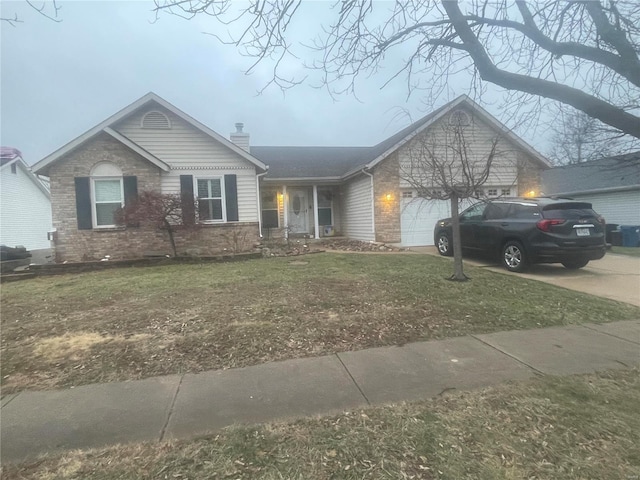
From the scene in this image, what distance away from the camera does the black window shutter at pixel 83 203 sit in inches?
471

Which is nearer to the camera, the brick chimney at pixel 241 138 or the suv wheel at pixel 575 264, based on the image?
the suv wheel at pixel 575 264

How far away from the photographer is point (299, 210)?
18.3 m

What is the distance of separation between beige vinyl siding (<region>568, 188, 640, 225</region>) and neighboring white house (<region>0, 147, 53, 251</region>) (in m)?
31.8

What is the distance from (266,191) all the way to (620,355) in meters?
15.4

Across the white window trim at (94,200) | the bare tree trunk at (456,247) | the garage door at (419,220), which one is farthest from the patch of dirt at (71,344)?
the garage door at (419,220)

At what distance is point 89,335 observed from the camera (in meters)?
4.72

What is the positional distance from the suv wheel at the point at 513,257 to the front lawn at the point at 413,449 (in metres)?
5.99

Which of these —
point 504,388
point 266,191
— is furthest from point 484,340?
point 266,191

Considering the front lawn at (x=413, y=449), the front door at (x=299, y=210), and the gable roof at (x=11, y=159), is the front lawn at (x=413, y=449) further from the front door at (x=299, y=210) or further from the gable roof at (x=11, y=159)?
the gable roof at (x=11, y=159)

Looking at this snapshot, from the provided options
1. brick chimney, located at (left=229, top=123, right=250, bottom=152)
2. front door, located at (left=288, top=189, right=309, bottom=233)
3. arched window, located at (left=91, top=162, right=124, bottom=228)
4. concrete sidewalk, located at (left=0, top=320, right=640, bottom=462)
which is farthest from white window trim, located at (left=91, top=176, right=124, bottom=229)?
concrete sidewalk, located at (left=0, top=320, right=640, bottom=462)

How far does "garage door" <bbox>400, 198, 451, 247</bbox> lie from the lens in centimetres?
1475

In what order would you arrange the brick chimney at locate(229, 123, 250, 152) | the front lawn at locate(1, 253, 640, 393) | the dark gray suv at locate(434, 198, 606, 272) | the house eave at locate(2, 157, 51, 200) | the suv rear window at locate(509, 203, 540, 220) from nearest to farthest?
the front lawn at locate(1, 253, 640, 393) → the dark gray suv at locate(434, 198, 606, 272) → the suv rear window at locate(509, 203, 540, 220) → the brick chimney at locate(229, 123, 250, 152) → the house eave at locate(2, 157, 51, 200)

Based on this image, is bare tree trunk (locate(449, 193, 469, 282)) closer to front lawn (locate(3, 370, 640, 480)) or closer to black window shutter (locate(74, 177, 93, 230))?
front lawn (locate(3, 370, 640, 480))

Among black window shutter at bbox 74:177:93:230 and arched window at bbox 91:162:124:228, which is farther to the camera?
arched window at bbox 91:162:124:228
